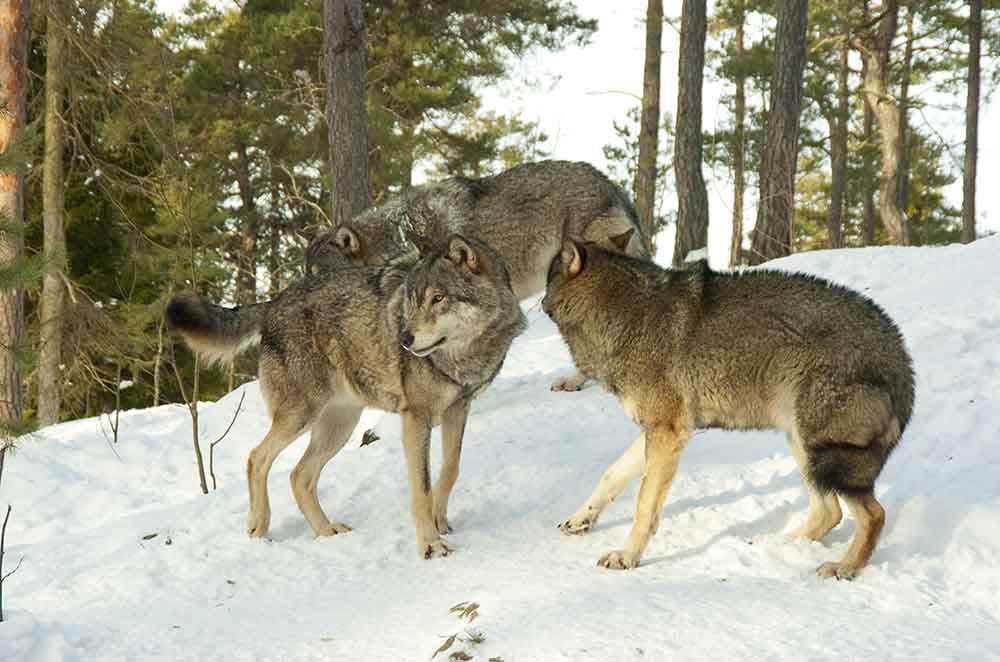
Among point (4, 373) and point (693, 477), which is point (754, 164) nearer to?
point (4, 373)

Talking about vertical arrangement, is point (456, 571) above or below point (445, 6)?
below

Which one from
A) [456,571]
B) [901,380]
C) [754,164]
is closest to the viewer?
[901,380]

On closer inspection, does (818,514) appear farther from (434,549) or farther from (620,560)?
(434,549)

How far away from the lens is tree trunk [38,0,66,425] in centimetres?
1562

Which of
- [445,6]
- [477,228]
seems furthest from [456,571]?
[445,6]

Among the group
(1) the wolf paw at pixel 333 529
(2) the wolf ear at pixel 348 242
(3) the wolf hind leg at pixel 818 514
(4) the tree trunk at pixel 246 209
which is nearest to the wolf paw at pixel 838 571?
(3) the wolf hind leg at pixel 818 514

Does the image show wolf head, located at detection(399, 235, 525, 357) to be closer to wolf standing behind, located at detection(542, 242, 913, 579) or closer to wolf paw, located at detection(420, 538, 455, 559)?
wolf standing behind, located at detection(542, 242, 913, 579)

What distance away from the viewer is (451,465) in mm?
5895

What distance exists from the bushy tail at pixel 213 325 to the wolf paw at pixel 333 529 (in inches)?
Result: 54.7

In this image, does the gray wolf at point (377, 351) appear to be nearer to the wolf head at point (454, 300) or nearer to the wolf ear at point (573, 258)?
the wolf head at point (454, 300)

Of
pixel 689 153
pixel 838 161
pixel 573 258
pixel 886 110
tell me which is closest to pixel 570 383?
pixel 573 258

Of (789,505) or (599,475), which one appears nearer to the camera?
(789,505)

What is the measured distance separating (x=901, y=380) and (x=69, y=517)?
7.98 m

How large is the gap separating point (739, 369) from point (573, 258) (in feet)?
4.10
